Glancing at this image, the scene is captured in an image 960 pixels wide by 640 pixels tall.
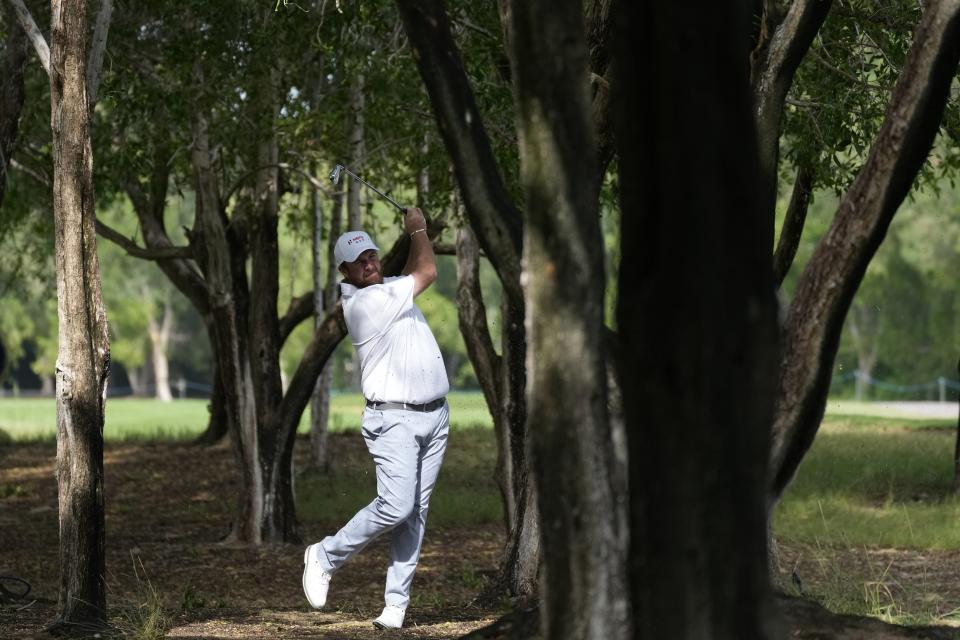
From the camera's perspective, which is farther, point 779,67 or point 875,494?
point 875,494

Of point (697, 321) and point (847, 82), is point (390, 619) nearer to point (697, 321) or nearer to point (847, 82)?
point (697, 321)

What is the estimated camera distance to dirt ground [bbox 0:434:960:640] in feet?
26.9

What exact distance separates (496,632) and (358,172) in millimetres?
8749

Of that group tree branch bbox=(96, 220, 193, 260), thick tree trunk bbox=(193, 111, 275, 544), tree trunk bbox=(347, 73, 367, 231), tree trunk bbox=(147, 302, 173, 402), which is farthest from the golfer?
tree trunk bbox=(147, 302, 173, 402)

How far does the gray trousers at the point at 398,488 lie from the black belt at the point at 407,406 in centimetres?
2

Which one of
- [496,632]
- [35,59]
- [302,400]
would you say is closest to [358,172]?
[302,400]

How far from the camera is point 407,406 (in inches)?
299

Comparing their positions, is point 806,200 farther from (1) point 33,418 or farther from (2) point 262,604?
(1) point 33,418

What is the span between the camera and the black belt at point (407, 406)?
7.59 meters

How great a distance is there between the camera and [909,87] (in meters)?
5.21

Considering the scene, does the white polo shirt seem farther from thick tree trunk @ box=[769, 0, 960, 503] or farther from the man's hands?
thick tree trunk @ box=[769, 0, 960, 503]

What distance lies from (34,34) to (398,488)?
3.14 meters

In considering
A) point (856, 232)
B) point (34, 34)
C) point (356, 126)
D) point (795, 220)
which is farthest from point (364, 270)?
point (356, 126)

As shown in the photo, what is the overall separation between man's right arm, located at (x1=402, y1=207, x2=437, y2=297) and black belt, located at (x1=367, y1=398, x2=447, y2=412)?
0.56m
